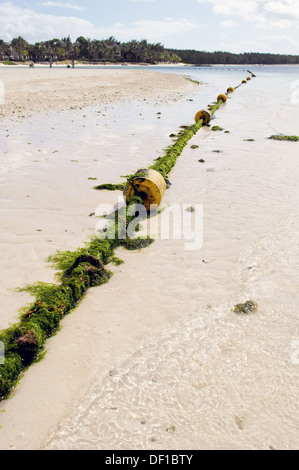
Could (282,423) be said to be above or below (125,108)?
below

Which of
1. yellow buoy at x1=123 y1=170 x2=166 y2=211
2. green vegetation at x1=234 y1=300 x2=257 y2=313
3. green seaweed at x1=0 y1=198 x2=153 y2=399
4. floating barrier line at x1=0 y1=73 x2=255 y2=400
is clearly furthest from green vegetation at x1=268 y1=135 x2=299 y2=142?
green vegetation at x1=234 y1=300 x2=257 y2=313

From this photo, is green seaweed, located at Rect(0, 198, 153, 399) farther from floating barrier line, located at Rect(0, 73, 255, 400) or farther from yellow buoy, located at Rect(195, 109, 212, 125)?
yellow buoy, located at Rect(195, 109, 212, 125)

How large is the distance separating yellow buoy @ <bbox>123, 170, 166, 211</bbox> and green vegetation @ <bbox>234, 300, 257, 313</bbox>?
13.0ft

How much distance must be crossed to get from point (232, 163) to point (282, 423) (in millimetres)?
10989

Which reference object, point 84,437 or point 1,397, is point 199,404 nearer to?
point 84,437

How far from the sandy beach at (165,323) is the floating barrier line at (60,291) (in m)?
0.14

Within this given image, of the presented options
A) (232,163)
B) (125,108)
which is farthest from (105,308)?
(125,108)

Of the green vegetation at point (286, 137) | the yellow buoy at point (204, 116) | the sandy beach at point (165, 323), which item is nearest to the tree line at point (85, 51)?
the yellow buoy at point (204, 116)

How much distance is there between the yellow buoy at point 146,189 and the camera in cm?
846

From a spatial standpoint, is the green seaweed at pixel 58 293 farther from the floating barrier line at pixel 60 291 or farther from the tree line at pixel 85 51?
the tree line at pixel 85 51

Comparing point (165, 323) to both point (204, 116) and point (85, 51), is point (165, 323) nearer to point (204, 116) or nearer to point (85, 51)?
point (204, 116)

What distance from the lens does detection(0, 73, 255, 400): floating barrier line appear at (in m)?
4.23

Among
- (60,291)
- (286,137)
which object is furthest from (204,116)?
(60,291)
